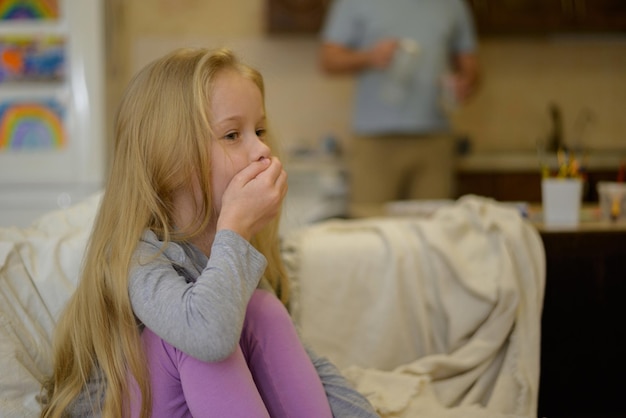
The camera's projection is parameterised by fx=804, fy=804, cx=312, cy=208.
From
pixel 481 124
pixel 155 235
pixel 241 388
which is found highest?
pixel 155 235

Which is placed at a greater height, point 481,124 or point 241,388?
point 241,388

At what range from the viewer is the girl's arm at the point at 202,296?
1.08 meters

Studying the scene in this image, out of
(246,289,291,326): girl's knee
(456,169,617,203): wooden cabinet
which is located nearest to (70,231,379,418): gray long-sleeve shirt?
(246,289,291,326): girl's knee

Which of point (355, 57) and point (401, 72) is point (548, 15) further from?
point (355, 57)

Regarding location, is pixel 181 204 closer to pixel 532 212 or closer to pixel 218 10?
pixel 532 212

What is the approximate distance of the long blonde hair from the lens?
1.19 meters

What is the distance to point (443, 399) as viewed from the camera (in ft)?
5.23

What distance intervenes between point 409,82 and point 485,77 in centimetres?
115

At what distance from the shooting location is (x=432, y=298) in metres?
1.77

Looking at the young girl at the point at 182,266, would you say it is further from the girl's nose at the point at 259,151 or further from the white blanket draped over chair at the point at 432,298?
the white blanket draped over chair at the point at 432,298

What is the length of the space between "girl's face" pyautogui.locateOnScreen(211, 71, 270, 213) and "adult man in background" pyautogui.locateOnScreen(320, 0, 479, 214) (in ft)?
7.34

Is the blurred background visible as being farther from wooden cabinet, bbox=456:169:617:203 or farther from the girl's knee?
the girl's knee

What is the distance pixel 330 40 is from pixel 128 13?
1398mm

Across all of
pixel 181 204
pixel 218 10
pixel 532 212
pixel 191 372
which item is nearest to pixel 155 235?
pixel 181 204
